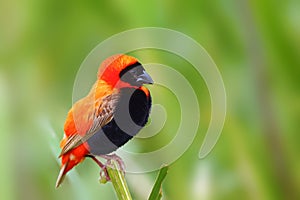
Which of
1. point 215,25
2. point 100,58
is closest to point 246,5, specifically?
point 215,25

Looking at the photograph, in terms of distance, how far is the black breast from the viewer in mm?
374

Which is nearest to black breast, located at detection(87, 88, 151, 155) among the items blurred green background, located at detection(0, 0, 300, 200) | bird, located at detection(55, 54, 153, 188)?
bird, located at detection(55, 54, 153, 188)

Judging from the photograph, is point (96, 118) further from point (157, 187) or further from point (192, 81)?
point (192, 81)

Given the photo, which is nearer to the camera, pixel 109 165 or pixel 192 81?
pixel 109 165

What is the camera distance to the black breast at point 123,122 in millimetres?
374

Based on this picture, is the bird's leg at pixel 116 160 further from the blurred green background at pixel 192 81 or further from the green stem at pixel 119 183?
the blurred green background at pixel 192 81

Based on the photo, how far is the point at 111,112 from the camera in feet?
1.23

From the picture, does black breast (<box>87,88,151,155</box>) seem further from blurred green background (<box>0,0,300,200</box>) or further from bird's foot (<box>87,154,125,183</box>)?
blurred green background (<box>0,0,300,200</box>)

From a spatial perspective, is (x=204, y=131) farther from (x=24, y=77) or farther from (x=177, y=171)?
(x=24, y=77)

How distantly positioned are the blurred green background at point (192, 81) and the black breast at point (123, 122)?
→ 129 millimetres

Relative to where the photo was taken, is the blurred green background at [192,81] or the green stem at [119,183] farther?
the blurred green background at [192,81]

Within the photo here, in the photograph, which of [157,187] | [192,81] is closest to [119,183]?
[157,187]

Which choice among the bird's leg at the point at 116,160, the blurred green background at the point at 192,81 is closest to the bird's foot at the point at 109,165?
the bird's leg at the point at 116,160

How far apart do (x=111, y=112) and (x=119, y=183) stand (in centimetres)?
8
